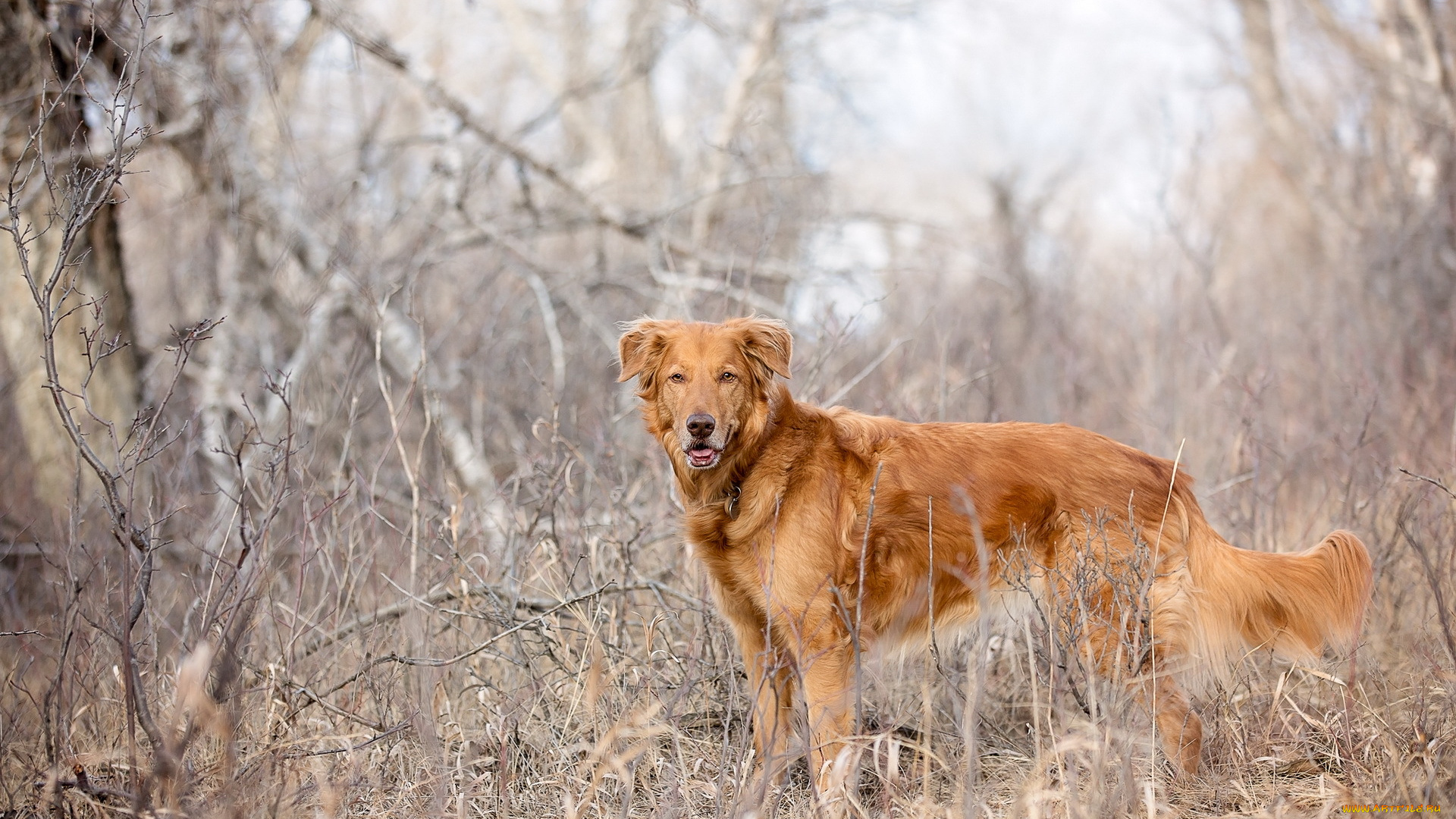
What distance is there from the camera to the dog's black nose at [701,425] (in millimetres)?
3656

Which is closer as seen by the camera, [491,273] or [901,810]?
[901,810]

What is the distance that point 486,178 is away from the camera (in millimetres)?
7805

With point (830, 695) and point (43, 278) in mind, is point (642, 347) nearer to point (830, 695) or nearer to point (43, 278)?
point (830, 695)

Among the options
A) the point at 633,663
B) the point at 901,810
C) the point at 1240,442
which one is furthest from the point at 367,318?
the point at 1240,442

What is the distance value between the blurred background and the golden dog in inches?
12.3

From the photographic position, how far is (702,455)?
370 centimetres

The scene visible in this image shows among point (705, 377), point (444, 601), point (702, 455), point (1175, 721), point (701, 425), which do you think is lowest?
point (1175, 721)

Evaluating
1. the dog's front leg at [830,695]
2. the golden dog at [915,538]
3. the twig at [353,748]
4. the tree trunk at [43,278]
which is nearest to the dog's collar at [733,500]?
the golden dog at [915,538]

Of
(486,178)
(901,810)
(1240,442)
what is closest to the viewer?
(901,810)

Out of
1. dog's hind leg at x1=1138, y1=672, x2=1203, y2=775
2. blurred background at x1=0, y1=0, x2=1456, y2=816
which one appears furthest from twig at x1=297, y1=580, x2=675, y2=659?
dog's hind leg at x1=1138, y1=672, x2=1203, y2=775

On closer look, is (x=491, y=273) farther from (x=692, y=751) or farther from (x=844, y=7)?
(x=844, y=7)

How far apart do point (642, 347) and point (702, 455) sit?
1.88 feet

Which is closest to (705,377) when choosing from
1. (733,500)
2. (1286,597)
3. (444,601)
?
(733,500)

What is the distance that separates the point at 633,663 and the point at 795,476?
1050 millimetres
